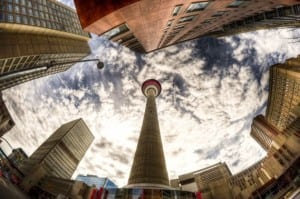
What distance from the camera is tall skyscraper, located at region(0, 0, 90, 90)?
50.1 m

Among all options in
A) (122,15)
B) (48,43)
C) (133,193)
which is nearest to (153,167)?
(133,193)

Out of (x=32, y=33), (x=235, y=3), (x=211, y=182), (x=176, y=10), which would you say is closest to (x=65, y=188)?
(x=32, y=33)

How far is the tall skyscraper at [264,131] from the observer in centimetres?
9850

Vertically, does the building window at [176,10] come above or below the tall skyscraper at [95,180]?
below

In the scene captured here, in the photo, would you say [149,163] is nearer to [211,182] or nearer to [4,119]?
[211,182]

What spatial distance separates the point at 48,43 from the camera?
239 ft

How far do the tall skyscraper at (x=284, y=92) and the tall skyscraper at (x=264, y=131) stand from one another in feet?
19.9

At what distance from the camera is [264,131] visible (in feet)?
347

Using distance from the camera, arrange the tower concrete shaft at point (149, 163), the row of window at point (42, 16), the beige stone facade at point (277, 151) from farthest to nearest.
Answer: the row of window at point (42, 16)
the tower concrete shaft at point (149, 163)
the beige stone facade at point (277, 151)

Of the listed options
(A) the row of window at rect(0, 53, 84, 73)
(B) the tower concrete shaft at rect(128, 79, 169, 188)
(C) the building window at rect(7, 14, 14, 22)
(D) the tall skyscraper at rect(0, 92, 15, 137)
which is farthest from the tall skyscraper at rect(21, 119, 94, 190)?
(B) the tower concrete shaft at rect(128, 79, 169, 188)

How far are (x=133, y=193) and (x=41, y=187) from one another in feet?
198

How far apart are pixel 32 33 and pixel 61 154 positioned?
239 ft

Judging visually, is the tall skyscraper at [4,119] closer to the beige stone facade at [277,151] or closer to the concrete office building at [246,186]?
the beige stone facade at [277,151]

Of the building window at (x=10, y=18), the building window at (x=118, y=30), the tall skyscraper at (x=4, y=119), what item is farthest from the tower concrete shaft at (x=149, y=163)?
the tall skyscraper at (x=4, y=119)
